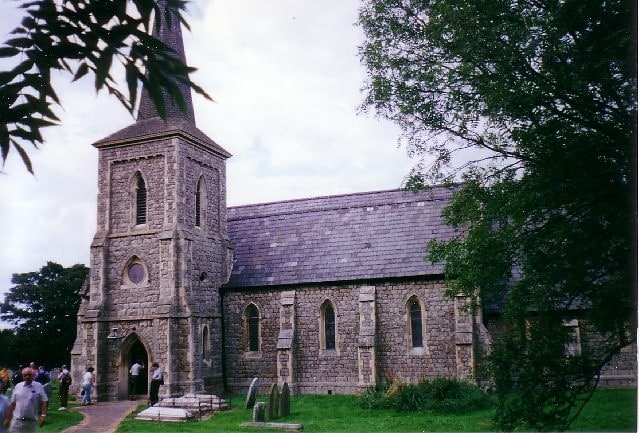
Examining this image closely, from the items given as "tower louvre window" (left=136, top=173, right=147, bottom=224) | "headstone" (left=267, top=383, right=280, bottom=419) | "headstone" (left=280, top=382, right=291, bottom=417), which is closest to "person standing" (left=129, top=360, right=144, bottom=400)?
"tower louvre window" (left=136, top=173, right=147, bottom=224)

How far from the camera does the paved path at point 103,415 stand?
14447mm

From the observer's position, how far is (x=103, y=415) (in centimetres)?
1700

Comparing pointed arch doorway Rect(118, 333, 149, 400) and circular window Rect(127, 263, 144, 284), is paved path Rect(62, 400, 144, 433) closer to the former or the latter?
pointed arch doorway Rect(118, 333, 149, 400)

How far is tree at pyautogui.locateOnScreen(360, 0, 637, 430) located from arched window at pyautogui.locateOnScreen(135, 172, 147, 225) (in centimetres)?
1463

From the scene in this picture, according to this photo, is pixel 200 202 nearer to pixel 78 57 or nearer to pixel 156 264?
pixel 156 264

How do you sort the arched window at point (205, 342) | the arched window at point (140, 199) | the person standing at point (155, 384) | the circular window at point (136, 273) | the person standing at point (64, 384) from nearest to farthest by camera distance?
the person standing at point (64, 384), the person standing at point (155, 384), the circular window at point (136, 273), the arched window at point (205, 342), the arched window at point (140, 199)

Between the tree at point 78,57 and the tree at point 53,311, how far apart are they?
31.1 ft

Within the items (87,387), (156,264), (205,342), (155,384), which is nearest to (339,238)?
(205,342)

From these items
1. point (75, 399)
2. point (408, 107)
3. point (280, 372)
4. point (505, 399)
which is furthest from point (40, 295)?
point (505, 399)

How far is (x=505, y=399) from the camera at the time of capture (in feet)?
26.7

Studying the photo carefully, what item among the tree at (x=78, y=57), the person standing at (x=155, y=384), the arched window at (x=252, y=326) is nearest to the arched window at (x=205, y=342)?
the arched window at (x=252, y=326)

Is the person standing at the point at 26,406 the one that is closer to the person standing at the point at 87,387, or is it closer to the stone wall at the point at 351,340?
the person standing at the point at 87,387

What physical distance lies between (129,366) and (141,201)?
5.92 m

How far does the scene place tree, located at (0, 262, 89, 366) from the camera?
14.9m
